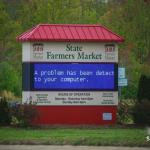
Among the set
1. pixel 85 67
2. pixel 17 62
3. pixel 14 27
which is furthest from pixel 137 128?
pixel 17 62

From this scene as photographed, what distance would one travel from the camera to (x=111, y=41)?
22.8 m

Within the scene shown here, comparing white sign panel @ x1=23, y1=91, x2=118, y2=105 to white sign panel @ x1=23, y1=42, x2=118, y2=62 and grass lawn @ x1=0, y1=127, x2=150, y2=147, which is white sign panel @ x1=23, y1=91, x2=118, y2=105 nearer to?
white sign panel @ x1=23, y1=42, x2=118, y2=62

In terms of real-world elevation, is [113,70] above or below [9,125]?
above

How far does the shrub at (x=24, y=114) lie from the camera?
21.2 m

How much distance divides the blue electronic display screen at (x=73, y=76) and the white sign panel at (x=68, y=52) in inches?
8.4

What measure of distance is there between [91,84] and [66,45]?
1.64 metres

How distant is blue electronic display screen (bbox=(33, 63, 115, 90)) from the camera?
2236 cm

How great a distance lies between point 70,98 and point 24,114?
1.98 meters

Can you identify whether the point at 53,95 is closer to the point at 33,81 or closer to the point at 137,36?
the point at 33,81

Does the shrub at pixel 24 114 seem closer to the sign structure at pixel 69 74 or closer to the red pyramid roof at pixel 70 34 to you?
the sign structure at pixel 69 74

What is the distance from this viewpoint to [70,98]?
73.6 ft

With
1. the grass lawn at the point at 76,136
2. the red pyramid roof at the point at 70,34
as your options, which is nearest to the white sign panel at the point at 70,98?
the grass lawn at the point at 76,136

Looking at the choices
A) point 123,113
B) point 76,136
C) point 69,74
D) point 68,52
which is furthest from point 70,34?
point 76,136

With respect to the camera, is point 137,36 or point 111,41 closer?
point 111,41
